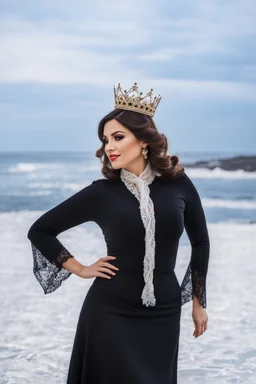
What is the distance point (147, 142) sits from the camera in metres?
2.72

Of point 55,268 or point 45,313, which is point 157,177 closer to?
point 55,268

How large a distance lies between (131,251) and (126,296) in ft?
0.47

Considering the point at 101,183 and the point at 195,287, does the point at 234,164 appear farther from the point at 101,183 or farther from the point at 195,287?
the point at 101,183

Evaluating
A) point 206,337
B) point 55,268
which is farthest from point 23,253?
point 55,268

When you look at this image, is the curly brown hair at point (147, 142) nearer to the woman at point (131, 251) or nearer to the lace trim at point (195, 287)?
the woman at point (131, 251)

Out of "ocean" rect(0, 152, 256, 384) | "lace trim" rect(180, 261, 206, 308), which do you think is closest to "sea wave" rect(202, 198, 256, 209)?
"ocean" rect(0, 152, 256, 384)

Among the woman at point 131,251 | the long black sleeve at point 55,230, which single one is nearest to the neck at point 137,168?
the woman at point 131,251

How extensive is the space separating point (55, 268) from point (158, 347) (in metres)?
0.46

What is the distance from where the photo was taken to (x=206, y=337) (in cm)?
517

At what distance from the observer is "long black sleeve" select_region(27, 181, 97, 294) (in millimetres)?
2738

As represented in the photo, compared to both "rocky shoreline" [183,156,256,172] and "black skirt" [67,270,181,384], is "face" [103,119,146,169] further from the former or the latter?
"rocky shoreline" [183,156,256,172]

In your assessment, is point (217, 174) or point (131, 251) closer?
point (131, 251)

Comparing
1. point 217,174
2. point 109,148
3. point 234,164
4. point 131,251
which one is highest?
point 109,148

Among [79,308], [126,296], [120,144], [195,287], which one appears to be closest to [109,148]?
[120,144]
